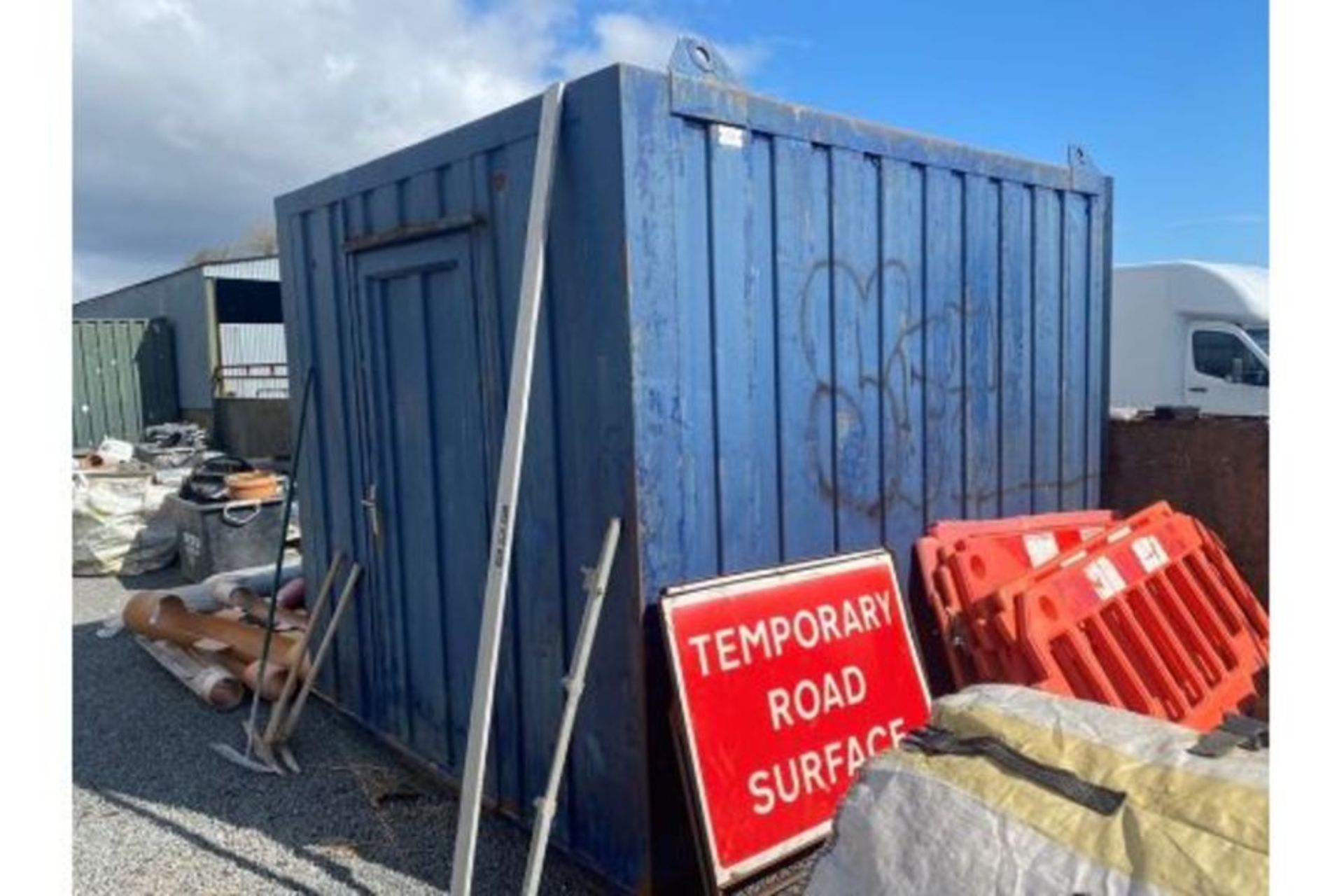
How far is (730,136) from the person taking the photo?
122 inches

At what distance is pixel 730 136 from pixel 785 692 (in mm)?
1871

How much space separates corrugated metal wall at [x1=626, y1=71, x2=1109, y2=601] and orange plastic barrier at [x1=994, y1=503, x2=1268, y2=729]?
56 centimetres

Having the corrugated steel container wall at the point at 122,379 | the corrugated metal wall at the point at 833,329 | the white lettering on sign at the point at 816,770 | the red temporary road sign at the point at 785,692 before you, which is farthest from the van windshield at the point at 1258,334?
the corrugated steel container wall at the point at 122,379

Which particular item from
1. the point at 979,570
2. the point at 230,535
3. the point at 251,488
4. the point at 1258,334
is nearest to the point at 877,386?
the point at 979,570

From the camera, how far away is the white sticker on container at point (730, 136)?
3.09m

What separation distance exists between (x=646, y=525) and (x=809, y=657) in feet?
2.49

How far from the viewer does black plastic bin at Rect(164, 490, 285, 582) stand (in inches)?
307

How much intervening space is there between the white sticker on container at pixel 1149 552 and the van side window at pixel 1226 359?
272 inches

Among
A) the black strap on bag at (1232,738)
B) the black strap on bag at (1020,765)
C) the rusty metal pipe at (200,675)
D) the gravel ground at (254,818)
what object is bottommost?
the gravel ground at (254,818)

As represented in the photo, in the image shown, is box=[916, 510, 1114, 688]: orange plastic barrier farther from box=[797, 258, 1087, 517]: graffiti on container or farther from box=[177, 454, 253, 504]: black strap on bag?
box=[177, 454, 253, 504]: black strap on bag

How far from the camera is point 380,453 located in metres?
4.39

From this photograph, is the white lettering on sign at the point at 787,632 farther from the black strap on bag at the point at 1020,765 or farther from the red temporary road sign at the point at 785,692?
the black strap on bag at the point at 1020,765

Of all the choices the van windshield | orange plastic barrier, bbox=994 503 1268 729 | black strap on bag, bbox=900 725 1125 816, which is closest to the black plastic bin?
orange plastic barrier, bbox=994 503 1268 729
